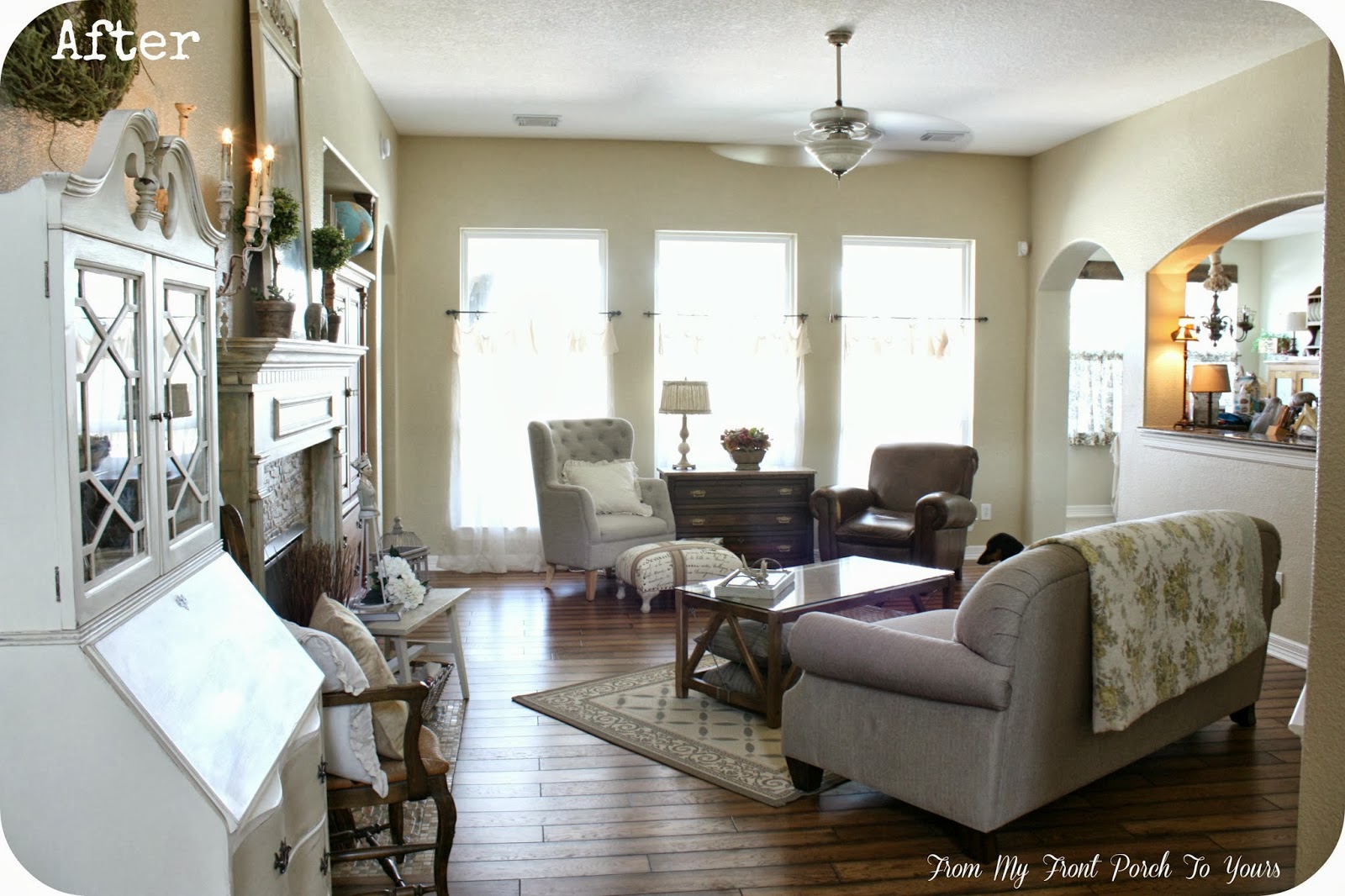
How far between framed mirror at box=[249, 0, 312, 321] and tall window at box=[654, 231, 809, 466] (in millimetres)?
3548

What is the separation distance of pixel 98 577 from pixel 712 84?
4764 millimetres

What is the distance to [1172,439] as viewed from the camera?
600 cm

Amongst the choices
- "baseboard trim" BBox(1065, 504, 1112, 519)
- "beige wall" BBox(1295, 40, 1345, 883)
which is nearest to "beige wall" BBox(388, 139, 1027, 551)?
"baseboard trim" BBox(1065, 504, 1112, 519)

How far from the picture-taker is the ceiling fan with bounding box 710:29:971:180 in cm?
423

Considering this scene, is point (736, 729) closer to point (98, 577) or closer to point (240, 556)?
point (240, 556)

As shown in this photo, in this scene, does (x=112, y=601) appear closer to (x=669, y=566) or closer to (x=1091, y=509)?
(x=669, y=566)

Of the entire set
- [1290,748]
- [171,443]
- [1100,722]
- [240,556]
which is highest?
[171,443]

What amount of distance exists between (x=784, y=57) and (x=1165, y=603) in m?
3.34

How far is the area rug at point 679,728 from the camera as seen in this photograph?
3529 mm

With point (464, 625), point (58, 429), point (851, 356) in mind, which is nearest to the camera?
point (58, 429)

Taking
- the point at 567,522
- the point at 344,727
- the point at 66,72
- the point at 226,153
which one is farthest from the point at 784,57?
the point at 344,727

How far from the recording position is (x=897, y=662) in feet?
9.72

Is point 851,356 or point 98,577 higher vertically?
point 851,356

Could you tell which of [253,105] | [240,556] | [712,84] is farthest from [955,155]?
[240,556]
